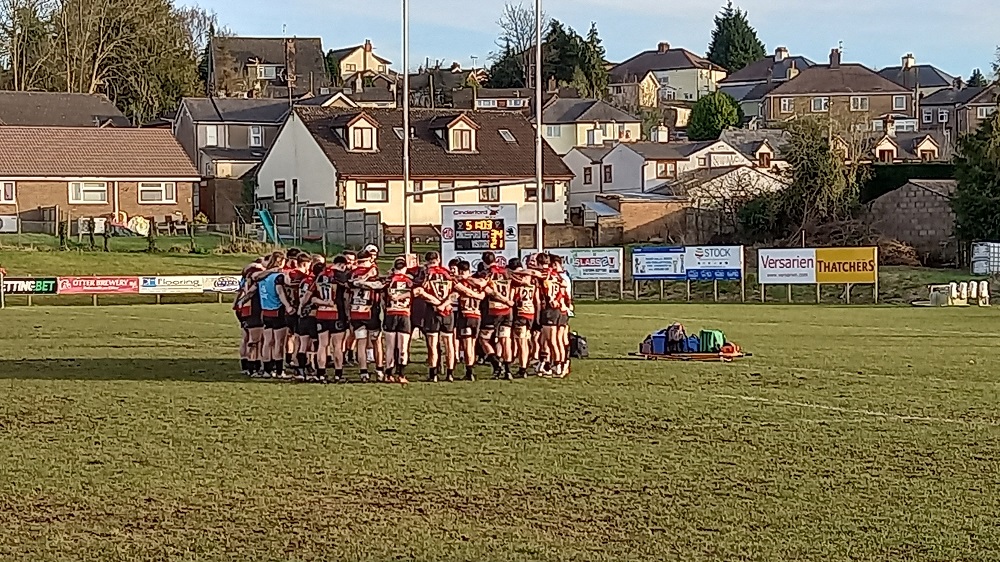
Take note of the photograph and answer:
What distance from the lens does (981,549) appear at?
29.6 feet

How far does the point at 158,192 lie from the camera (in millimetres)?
63562

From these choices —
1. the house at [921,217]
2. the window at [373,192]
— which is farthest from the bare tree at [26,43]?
the house at [921,217]

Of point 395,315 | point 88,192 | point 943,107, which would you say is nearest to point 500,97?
point 88,192

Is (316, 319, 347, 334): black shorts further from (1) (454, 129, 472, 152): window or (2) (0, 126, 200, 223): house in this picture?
(1) (454, 129, 472, 152): window

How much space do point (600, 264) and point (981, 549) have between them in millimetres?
34015

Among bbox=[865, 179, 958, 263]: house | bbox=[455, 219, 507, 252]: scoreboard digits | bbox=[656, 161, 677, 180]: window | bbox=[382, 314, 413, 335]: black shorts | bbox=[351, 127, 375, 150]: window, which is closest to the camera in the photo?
bbox=[382, 314, 413, 335]: black shorts

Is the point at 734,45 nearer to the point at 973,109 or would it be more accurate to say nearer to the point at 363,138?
the point at 973,109

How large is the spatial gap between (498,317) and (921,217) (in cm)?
3631

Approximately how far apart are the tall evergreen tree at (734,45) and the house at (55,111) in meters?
93.5

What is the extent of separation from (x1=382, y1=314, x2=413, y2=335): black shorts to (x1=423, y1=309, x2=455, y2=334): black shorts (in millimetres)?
240

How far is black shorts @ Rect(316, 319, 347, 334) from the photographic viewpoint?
18.9 metres

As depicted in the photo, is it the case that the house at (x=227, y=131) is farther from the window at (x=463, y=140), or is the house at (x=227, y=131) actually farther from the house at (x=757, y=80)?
the house at (x=757, y=80)

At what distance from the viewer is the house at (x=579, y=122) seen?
320ft

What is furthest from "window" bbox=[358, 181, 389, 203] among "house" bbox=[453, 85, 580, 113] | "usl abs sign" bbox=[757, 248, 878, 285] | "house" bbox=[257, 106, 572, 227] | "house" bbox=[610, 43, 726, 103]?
"house" bbox=[610, 43, 726, 103]
